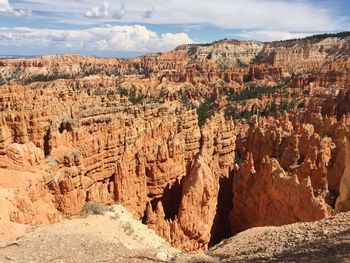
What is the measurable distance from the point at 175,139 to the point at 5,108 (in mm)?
12211

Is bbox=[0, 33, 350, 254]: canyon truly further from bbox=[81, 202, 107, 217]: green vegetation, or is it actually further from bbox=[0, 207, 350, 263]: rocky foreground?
bbox=[0, 207, 350, 263]: rocky foreground

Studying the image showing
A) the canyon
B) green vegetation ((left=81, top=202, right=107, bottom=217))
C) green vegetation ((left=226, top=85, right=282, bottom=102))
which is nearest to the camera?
green vegetation ((left=81, top=202, right=107, bottom=217))

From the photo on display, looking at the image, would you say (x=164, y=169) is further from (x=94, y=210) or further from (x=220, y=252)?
(x=220, y=252)

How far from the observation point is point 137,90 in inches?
3396

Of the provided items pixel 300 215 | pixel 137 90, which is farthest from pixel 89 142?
pixel 137 90

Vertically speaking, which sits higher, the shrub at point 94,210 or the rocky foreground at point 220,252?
the rocky foreground at point 220,252

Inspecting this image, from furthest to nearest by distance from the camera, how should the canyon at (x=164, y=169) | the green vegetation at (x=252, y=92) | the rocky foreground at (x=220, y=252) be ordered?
the green vegetation at (x=252, y=92) → the canyon at (x=164, y=169) → the rocky foreground at (x=220, y=252)

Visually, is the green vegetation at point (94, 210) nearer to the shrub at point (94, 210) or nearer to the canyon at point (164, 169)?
the shrub at point (94, 210)

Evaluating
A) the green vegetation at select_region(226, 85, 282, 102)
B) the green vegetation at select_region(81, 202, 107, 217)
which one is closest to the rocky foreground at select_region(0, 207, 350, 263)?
the green vegetation at select_region(81, 202, 107, 217)

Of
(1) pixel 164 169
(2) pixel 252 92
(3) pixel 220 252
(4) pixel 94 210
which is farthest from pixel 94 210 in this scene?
(2) pixel 252 92

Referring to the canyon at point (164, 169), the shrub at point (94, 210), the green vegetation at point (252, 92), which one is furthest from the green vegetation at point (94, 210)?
the green vegetation at point (252, 92)

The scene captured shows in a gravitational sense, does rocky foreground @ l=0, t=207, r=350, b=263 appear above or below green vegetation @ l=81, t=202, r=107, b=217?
above

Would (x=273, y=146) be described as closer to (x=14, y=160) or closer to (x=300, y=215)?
(x=300, y=215)

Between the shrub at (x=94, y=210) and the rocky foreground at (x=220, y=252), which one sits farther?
the shrub at (x=94, y=210)
